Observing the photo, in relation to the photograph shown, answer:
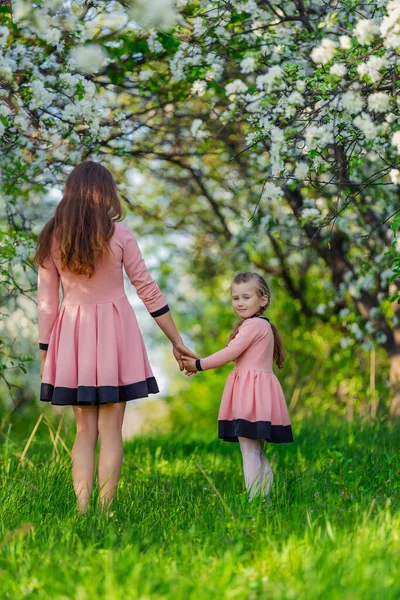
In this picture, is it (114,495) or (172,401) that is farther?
(172,401)

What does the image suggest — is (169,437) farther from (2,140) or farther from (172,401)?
(172,401)

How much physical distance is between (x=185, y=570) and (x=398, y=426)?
3371mm

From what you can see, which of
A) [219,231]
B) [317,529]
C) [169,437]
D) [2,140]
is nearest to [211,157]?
[219,231]

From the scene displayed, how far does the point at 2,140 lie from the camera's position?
4312 mm

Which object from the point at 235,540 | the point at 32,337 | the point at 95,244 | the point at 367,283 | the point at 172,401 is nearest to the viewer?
the point at 235,540

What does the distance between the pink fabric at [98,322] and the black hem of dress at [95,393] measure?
0.07 feet

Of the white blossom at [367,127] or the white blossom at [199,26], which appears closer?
the white blossom at [367,127]

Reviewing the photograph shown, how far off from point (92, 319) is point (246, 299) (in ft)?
2.54

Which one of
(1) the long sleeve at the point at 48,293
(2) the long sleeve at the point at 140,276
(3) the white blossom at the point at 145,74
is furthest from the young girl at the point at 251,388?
(3) the white blossom at the point at 145,74

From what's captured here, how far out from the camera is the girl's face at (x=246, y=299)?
12.5 ft

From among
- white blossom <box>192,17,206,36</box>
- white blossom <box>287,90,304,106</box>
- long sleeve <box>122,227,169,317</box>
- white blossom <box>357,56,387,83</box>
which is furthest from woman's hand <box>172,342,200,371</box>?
white blossom <box>192,17,206,36</box>

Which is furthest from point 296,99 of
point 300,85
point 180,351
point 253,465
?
point 253,465

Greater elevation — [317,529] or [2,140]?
[2,140]

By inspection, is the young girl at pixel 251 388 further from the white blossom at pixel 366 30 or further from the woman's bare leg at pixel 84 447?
the white blossom at pixel 366 30
